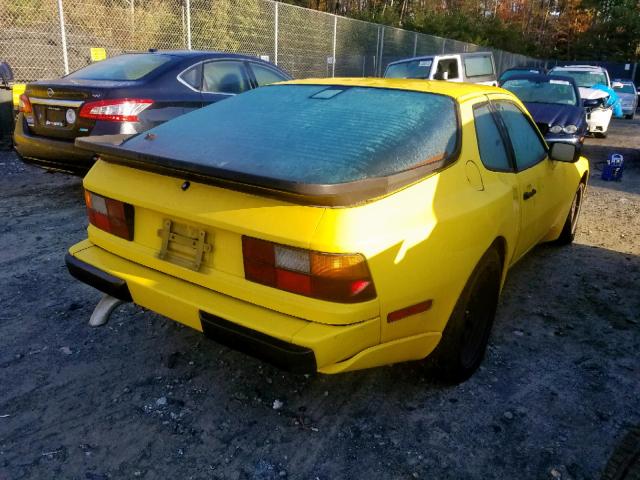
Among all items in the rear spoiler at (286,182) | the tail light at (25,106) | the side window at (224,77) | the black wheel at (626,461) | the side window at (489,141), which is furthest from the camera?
the side window at (224,77)

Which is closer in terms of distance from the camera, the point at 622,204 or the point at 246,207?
the point at 246,207

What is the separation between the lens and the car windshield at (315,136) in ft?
7.35

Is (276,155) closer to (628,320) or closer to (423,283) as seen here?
(423,283)

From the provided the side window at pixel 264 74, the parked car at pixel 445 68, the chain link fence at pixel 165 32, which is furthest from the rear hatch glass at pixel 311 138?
the parked car at pixel 445 68

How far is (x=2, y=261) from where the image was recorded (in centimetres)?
408

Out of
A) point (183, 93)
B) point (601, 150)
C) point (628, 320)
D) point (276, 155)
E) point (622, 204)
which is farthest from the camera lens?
point (601, 150)

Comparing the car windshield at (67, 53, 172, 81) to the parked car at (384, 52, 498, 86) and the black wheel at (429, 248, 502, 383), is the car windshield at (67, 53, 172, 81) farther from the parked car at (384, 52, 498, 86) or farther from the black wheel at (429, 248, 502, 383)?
the parked car at (384, 52, 498, 86)

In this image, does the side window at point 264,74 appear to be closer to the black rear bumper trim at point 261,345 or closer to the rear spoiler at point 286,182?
the rear spoiler at point 286,182

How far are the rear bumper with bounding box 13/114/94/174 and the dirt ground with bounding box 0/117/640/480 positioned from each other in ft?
5.35

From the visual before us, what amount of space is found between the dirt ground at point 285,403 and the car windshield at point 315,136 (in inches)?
45.2

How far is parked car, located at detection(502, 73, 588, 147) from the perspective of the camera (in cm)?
812

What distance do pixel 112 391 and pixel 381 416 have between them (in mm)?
1322

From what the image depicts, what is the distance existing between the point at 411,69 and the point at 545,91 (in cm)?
333

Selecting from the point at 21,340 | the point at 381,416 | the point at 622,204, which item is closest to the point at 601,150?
the point at 622,204
